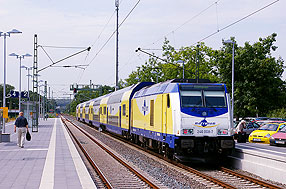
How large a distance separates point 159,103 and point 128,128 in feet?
28.3

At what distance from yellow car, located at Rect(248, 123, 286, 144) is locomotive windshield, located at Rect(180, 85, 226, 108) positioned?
1103 centimetres

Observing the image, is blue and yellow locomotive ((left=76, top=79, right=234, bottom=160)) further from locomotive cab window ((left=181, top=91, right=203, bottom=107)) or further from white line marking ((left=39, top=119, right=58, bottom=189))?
white line marking ((left=39, top=119, right=58, bottom=189))

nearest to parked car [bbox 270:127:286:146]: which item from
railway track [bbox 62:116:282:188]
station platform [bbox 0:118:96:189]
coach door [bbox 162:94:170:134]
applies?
railway track [bbox 62:116:282:188]

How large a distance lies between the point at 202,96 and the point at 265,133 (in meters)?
12.0

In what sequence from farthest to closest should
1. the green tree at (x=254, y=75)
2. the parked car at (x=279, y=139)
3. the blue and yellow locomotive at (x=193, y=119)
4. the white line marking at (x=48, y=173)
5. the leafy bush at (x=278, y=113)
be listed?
the leafy bush at (x=278, y=113), the green tree at (x=254, y=75), the parked car at (x=279, y=139), the blue and yellow locomotive at (x=193, y=119), the white line marking at (x=48, y=173)

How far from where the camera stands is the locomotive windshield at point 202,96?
606 inches

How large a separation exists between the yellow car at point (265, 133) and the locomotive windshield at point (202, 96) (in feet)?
36.2

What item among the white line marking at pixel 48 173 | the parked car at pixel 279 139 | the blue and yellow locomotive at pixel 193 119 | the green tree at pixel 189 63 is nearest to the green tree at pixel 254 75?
the green tree at pixel 189 63

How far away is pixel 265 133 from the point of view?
85.9ft

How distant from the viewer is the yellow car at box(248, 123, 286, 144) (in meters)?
25.8

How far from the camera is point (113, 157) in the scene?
61.4 ft

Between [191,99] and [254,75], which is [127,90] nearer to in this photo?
[191,99]

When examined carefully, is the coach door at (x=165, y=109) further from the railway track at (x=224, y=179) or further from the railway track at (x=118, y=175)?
the railway track at (x=118, y=175)

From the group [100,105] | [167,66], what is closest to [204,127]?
[100,105]
